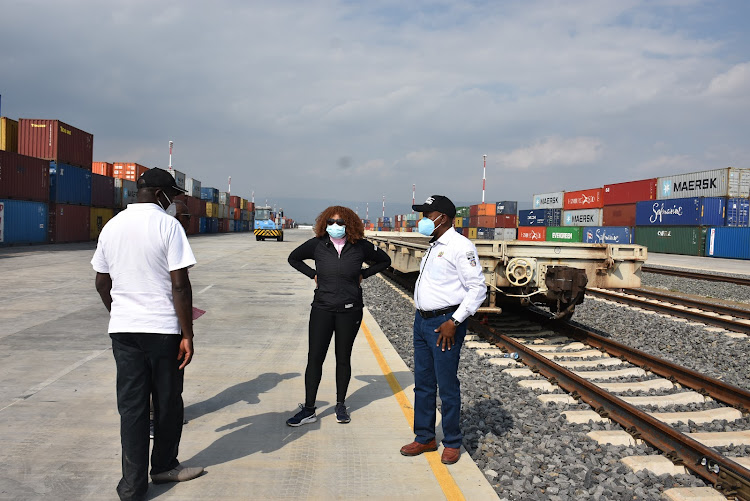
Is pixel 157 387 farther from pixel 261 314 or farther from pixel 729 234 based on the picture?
pixel 729 234

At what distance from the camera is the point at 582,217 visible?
144 ft

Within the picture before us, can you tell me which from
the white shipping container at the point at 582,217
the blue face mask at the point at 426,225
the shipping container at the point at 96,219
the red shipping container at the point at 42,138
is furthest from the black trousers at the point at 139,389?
the white shipping container at the point at 582,217

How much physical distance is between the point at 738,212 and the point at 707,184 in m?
2.83

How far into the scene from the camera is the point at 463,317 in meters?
3.55

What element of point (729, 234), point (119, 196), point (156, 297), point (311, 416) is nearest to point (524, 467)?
point (311, 416)

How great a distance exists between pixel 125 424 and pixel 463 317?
84.1 inches

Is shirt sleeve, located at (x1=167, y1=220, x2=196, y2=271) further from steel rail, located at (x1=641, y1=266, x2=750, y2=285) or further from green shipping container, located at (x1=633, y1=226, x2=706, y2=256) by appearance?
green shipping container, located at (x1=633, y1=226, x2=706, y2=256)

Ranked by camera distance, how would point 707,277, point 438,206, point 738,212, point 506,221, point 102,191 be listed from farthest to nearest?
point 506,221 < point 102,191 < point 738,212 < point 707,277 < point 438,206

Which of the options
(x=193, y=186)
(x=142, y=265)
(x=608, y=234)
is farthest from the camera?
(x=193, y=186)

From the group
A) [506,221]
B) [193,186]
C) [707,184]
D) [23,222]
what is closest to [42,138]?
[23,222]

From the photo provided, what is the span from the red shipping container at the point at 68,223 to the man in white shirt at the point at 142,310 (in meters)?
31.8

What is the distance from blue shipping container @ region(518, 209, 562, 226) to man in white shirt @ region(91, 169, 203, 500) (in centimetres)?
4685

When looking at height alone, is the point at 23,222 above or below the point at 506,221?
below

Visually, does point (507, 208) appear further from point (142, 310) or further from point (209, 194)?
point (142, 310)
